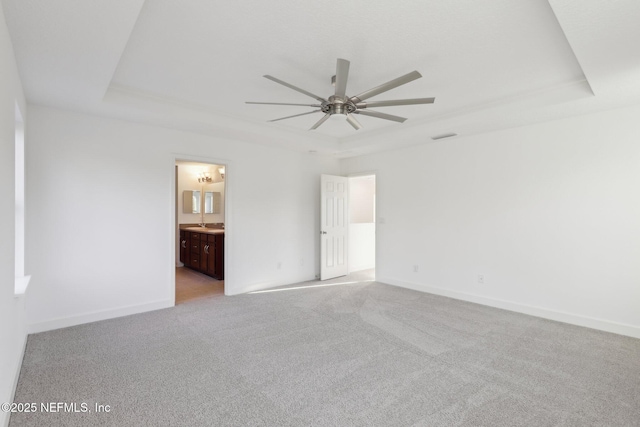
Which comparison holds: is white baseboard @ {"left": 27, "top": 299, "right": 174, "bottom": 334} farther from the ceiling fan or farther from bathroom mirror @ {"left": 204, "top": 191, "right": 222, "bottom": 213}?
bathroom mirror @ {"left": 204, "top": 191, "right": 222, "bottom": 213}

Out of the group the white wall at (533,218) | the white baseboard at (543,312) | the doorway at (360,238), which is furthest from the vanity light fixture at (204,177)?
the white baseboard at (543,312)

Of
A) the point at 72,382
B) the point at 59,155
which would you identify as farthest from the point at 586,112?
the point at 59,155

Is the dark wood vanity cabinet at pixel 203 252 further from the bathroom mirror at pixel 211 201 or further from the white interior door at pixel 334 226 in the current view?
the white interior door at pixel 334 226

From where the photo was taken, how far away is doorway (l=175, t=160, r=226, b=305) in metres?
5.91

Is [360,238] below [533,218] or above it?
below

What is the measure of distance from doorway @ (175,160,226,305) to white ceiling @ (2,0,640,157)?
9.06 feet

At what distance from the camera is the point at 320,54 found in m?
2.59

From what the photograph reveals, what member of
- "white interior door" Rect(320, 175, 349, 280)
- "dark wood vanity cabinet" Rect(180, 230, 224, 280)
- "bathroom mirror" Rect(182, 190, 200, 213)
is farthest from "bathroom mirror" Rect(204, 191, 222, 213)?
"white interior door" Rect(320, 175, 349, 280)

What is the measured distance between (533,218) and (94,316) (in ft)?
17.7

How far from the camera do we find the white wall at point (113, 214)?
339cm

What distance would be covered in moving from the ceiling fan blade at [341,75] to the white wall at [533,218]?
9.26 ft

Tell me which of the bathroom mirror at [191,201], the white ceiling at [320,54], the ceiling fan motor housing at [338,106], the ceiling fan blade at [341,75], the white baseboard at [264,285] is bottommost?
the white baseboard at [264,285]

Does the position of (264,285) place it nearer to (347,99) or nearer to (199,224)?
(199,224)

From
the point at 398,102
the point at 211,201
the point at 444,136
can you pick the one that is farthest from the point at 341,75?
the point at 211,201
